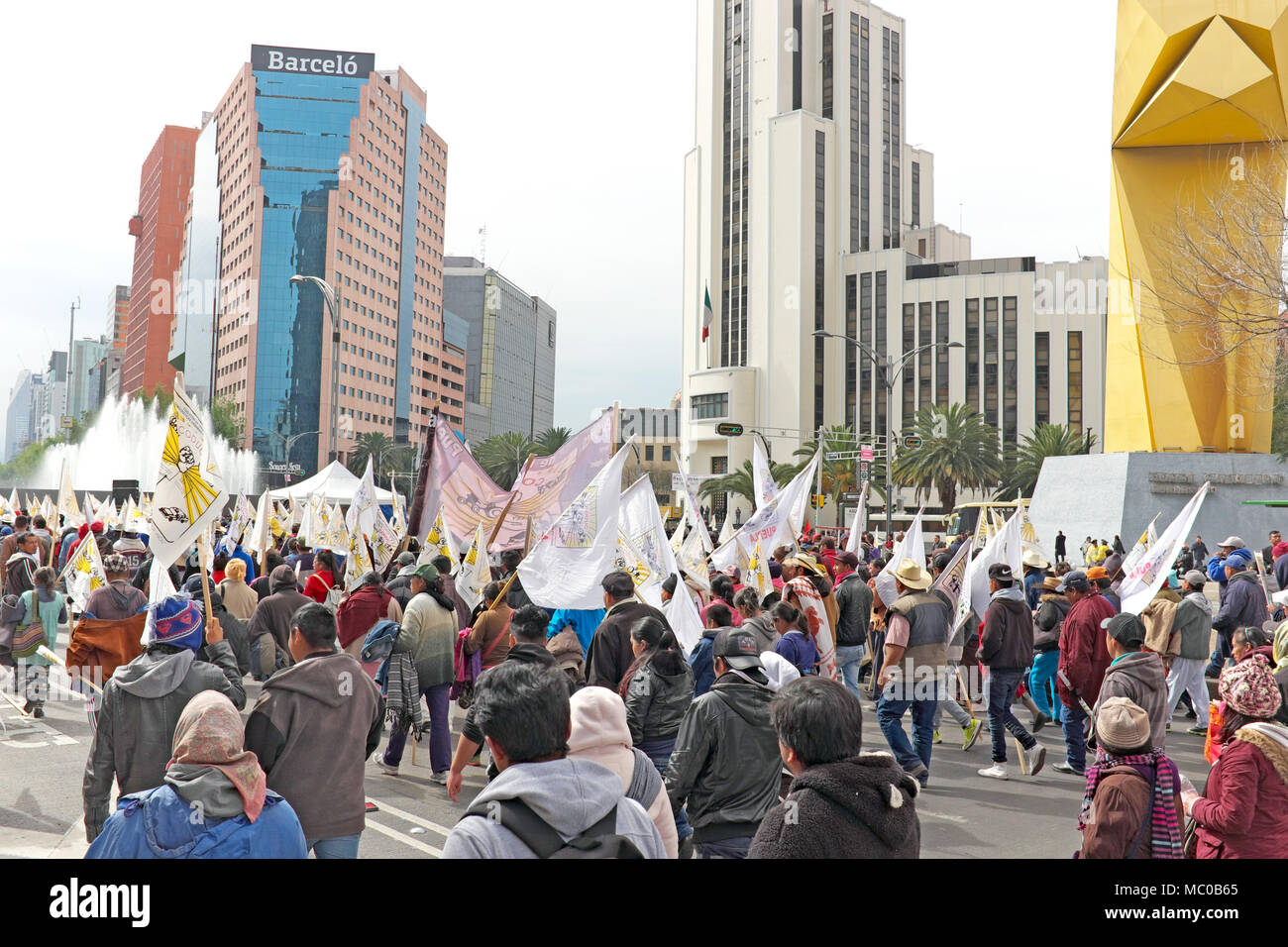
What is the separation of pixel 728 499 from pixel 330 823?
6970cm

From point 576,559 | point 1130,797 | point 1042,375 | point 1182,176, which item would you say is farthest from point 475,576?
point 1042,375

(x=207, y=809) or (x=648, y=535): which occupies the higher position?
(x=648, y=535)

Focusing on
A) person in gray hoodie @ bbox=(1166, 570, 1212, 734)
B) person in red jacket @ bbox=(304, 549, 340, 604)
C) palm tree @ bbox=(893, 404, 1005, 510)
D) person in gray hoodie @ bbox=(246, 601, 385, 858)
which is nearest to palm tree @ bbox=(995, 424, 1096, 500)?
palm tree @ bbox=(893, 404, 1005, 510)

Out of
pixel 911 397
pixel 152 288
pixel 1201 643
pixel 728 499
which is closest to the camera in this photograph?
pixel 1201 643

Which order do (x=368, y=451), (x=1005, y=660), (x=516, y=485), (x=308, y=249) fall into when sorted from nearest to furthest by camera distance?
1. (x=1005, y=660)
2. (x=516, y=485)
3. (x=368, y=451)
4. (x=308, y=249)

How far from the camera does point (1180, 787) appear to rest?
3855mm

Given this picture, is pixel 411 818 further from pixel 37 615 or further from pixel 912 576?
pixel 37 615

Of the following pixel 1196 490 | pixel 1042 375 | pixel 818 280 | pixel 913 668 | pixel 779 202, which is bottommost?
pixel 913 668

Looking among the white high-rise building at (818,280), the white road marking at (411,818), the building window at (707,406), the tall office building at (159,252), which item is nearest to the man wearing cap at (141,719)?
the white road marking at (411,818)

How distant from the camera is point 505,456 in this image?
7375 centimetres

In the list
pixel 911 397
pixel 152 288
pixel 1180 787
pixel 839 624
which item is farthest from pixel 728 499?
pixel 152 288

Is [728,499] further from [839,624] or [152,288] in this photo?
[152,288]

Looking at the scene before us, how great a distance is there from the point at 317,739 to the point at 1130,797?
10.4 ft

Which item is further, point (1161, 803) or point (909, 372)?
point (909, 372)
